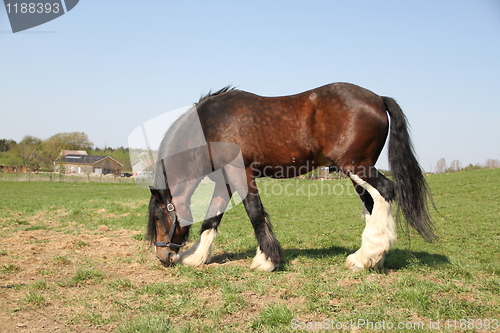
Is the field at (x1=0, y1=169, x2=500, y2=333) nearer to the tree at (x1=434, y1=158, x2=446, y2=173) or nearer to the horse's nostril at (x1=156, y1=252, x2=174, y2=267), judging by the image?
the horse's nostril at (x1=156, y1=252, x2=174, y2=267)

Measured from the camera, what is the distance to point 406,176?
507cm

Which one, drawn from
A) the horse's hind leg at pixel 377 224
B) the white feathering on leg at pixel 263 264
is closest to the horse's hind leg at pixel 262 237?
the white feathering on leg at pixel 263 264

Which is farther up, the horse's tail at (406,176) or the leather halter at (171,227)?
the horse's tail at (406,176)

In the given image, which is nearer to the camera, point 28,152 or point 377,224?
point 377,224

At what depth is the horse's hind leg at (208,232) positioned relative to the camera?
18.4ft

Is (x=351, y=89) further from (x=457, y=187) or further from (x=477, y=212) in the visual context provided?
(x=457, y=187)

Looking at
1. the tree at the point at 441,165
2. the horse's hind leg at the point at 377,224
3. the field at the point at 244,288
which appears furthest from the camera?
the tree at the point at 441,165

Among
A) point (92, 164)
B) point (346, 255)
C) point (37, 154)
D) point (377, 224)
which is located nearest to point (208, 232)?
point (346, 255)

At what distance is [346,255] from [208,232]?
2.40 meters

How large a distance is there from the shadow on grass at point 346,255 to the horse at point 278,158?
57cm

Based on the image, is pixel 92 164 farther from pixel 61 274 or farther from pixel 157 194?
pixel 157 194

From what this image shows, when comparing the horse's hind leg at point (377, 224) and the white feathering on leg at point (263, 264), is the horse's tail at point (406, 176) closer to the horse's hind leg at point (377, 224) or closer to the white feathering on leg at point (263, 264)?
the horse's hind leg at point (377, 224)

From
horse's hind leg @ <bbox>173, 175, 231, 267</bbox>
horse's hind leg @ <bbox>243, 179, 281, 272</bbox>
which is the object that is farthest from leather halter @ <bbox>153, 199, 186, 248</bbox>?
Result: horse's hind leg @ <bbox>243, 179, 281, 272</bbox>

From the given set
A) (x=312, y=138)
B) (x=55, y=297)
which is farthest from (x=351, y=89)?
(x=55, y=297)
